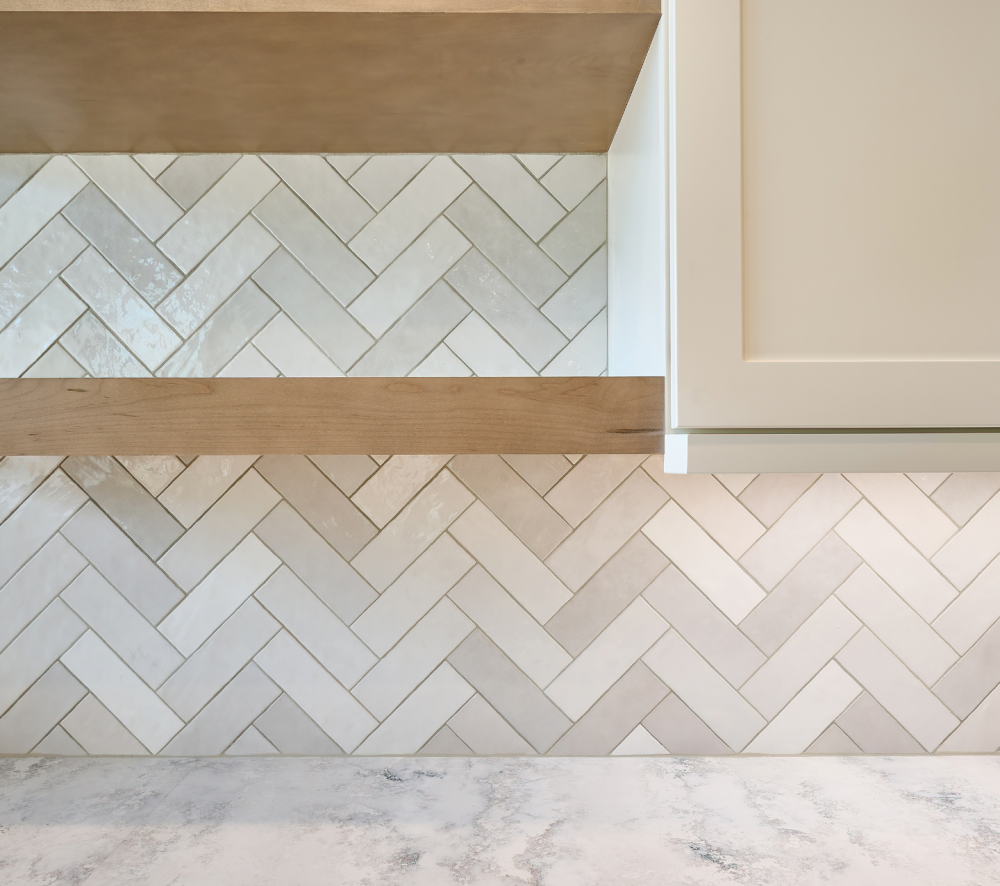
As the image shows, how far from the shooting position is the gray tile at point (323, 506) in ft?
3.53

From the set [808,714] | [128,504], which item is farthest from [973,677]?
[128,504]

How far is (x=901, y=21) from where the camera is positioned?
0.69 metres

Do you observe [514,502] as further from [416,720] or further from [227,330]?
[227,330]

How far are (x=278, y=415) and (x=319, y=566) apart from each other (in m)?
0.45

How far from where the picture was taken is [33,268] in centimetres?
108

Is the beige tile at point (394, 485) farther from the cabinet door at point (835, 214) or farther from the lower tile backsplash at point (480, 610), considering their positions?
the cabinet door at point (835, 214)

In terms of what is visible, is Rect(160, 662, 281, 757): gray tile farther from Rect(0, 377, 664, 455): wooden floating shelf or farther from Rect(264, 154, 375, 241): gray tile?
Rect(264, 154, 375, 241): gray tile

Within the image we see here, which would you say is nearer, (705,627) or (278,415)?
(278,415)

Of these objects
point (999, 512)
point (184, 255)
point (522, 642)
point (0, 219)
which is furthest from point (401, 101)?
point (999, 512)

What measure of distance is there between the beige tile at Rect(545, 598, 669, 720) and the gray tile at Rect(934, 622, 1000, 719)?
1.51 feet

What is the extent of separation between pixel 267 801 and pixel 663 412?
2.47 feet

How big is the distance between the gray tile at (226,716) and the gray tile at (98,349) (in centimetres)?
51

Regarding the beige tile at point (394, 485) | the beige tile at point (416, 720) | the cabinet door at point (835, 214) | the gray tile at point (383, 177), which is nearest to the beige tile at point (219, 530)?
the beige tile at point (394, 485)

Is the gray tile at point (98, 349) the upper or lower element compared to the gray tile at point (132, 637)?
upper
